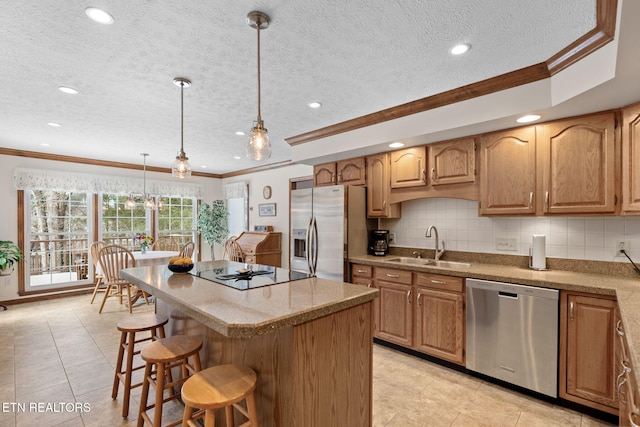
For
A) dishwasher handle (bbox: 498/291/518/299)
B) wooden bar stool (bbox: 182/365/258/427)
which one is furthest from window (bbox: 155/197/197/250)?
dishwasher handle (bbox: 498/291/518/299)

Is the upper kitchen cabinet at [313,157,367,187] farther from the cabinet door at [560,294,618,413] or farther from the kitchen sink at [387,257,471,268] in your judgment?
the cabinet door at [560,294,618,413]

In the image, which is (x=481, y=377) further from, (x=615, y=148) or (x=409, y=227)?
(x=615, y=148)

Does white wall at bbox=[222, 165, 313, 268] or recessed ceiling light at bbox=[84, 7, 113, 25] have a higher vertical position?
recessed ceiling light at bbox=[84, 7, 113, 25]

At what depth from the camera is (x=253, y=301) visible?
5.24 ft

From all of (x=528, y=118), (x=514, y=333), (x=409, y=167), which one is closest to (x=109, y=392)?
(x=514, y=333)

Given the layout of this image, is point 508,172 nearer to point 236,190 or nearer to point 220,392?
point 220,392

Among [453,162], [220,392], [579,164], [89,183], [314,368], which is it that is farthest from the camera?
[89,183]

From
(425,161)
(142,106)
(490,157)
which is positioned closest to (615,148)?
(490,157)

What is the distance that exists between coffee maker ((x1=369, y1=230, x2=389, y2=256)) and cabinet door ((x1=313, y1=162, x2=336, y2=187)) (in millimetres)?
874

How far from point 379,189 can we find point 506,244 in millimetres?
1386

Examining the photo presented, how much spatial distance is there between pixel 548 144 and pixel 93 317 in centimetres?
563

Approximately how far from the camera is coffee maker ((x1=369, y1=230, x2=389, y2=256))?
147 inches

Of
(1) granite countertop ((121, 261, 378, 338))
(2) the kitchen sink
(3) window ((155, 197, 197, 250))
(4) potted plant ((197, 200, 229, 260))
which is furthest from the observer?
(4) potted plant ((197, 200, 229, 260))

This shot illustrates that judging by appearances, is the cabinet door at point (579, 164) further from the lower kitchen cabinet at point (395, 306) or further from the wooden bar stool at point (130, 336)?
the wooden bar stool at point (130, 336)
